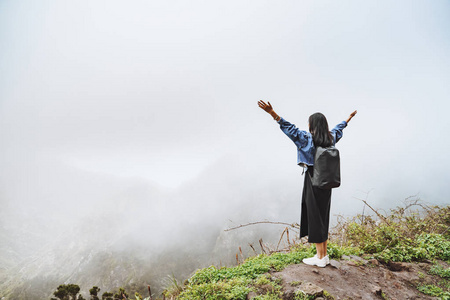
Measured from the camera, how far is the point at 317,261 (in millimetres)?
4453

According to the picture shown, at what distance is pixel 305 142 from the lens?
432cm

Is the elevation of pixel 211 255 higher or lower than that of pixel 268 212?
lower

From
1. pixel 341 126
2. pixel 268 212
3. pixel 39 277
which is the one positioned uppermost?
pixel 341 126

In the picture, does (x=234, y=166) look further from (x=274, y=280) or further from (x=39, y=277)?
(x=274, y=280)

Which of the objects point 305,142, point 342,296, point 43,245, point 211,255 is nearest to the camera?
point 342,296

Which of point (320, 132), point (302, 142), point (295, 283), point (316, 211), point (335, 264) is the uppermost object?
point (320, 132)

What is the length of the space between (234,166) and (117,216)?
95.8 metres

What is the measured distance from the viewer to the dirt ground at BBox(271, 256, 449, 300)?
146 inches

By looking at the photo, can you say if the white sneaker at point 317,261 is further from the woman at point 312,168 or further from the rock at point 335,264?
the rock at point 335,264

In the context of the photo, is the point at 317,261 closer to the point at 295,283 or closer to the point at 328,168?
the point at 295,283

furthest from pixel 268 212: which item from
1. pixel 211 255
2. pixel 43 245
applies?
pixel 43 245

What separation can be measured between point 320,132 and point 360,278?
115 inches

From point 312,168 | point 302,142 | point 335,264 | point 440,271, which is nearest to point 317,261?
point 335,264

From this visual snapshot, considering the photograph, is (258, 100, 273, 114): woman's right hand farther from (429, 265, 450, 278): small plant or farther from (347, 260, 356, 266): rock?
(429, 265, 450, 278): small plant
